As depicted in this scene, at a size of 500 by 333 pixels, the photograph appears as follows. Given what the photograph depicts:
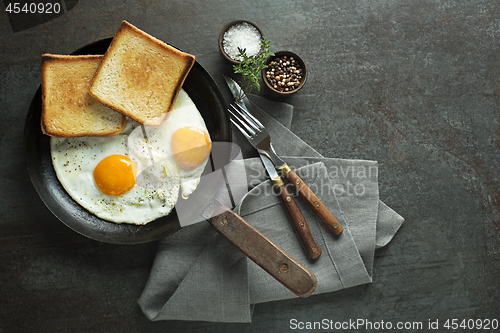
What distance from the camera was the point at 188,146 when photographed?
2.28 metres

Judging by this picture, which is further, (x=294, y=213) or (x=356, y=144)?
(x=356, y=144)

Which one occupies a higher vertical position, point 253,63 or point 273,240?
point 253,63

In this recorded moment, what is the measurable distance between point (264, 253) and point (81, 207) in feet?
4.48

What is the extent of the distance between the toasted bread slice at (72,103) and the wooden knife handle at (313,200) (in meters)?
1.27

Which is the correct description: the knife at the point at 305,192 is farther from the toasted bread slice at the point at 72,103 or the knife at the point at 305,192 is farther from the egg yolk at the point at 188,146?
the toasted bread slice at the point at 72,103

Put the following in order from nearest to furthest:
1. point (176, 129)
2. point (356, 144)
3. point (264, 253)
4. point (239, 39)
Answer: point (264, 253), point (176, 129), point (239, 39), point (356, 144)

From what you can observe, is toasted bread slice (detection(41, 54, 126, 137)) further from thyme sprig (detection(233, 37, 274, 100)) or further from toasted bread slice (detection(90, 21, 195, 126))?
thyme sprig (detection(233, 37, 274, 100))

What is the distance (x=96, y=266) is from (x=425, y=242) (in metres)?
2.62

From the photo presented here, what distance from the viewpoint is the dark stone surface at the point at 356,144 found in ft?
8.23

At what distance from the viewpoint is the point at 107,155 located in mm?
2301

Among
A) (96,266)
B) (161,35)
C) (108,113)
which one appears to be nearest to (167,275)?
(96,266)

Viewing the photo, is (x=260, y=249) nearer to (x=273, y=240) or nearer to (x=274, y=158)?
(x=273, y=240)

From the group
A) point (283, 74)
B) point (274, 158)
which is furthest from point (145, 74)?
point (274, 158)

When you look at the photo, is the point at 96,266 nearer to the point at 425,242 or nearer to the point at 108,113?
the point at 108,113
